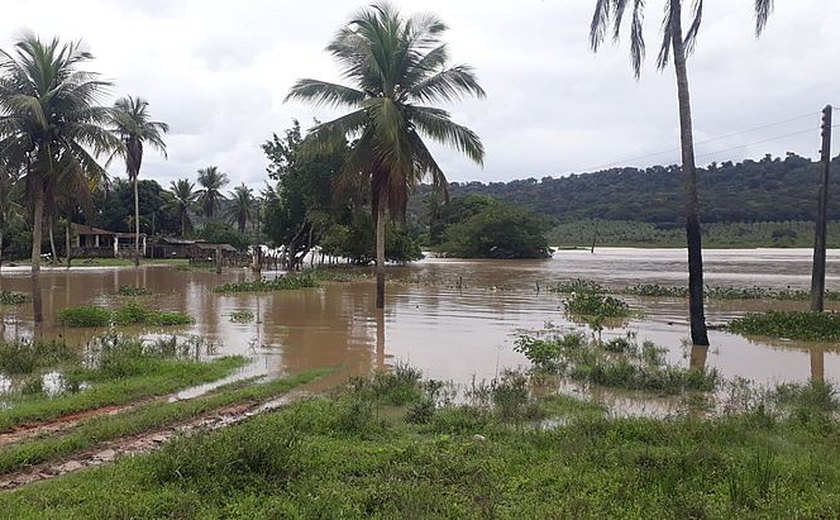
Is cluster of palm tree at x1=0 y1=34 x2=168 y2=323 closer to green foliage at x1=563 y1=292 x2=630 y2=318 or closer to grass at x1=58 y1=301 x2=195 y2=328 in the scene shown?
grass at x1=58 y1=301 x2=195 y2=328

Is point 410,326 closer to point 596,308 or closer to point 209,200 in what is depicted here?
point 596,308

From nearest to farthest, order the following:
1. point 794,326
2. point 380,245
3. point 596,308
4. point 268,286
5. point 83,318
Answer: point 794,326
point 83,318
point 380,245
point 596,308
point 268,286

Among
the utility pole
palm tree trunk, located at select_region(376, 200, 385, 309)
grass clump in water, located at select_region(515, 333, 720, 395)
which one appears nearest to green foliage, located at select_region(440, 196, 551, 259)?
palm tree trunk, located at select_region(376, 200, 385, 309)

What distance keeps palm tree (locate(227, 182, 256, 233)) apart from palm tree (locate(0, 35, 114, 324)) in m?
70.4

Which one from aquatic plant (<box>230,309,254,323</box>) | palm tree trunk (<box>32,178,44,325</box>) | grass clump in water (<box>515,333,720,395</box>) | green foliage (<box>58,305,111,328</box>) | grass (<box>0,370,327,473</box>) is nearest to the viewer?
grass (<box>0,370,327,473</box>)

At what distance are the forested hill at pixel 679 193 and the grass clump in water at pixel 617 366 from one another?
83.4 meters

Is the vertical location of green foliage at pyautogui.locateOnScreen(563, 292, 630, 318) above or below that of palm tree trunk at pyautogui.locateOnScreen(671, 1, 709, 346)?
below

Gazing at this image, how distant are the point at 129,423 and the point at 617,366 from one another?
24.3 feet

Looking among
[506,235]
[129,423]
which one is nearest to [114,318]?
[129,423]

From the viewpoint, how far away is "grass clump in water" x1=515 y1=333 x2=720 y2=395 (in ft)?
33.4

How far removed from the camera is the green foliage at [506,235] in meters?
70.6

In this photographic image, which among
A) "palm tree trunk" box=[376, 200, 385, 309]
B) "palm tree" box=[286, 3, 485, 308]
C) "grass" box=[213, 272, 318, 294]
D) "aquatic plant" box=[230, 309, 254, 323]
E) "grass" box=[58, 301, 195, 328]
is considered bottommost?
"aquatic plant" box=[230, 309, 254, 323]

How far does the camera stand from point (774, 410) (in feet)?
28.9

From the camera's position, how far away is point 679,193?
12175 centimetres
